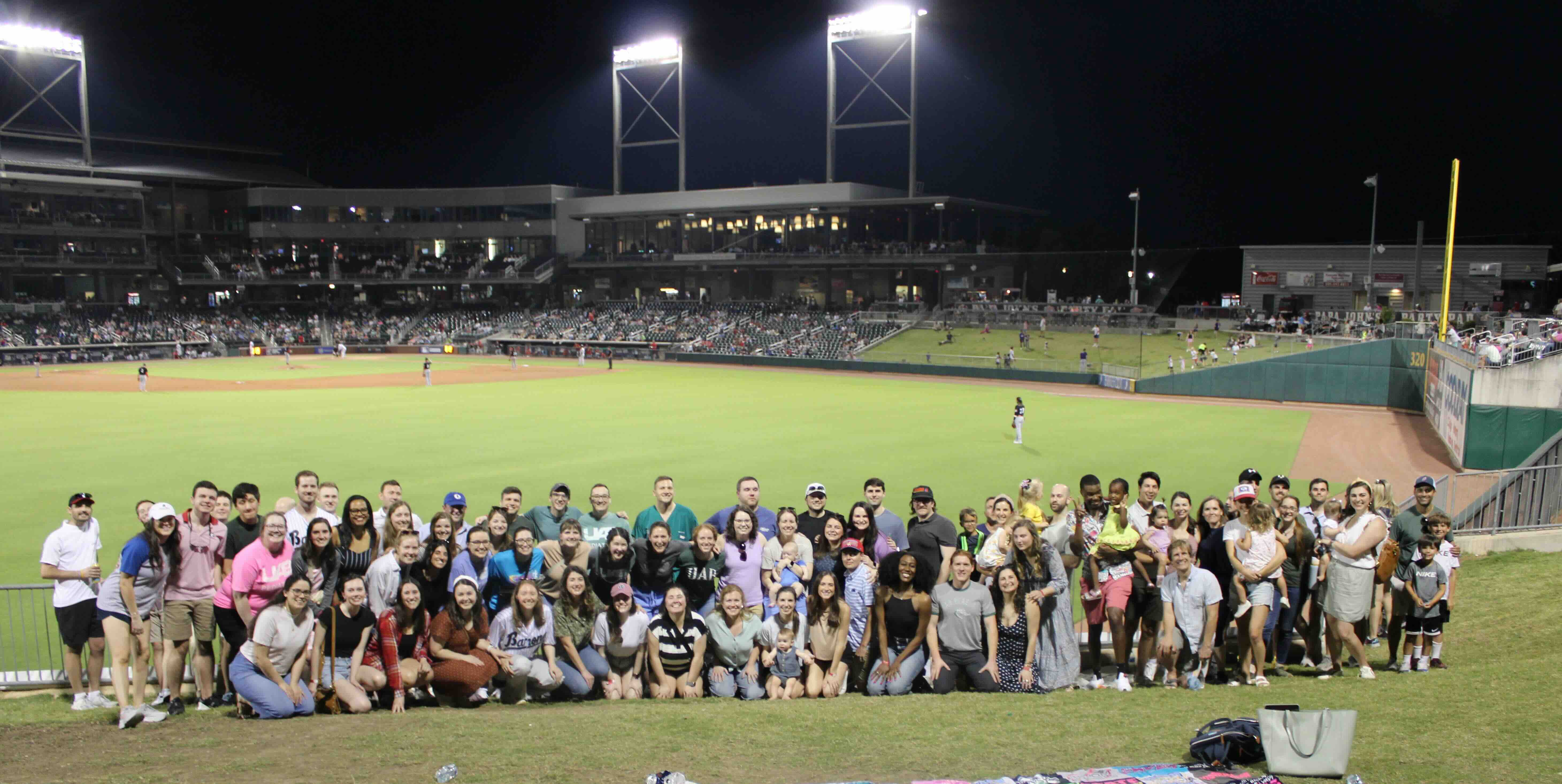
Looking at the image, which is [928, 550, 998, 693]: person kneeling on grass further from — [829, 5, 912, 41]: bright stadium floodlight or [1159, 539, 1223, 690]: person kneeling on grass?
[829, 5, 912, 41]: bright stadium floodlight

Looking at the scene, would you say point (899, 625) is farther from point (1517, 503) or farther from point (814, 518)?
point (1517, 503)

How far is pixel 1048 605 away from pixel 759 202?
67.4 metres

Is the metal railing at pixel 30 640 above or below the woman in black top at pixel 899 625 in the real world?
below

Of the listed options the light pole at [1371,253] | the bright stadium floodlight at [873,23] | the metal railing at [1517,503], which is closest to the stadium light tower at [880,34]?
the bright stadium floodlight at [873,23]

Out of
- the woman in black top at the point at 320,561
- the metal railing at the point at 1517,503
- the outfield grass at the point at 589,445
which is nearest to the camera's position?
the woman in black top at the point at 320,561

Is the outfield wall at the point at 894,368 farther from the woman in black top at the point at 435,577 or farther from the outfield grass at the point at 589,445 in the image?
the woman in black top at the point at 435,577

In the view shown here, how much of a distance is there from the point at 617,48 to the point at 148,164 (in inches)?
1751

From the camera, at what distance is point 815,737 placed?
21.3 feet

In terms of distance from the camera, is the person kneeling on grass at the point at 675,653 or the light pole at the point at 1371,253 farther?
the light pole at the point at 1371,253

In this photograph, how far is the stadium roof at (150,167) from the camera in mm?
74625

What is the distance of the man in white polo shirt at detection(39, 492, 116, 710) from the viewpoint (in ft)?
26.1

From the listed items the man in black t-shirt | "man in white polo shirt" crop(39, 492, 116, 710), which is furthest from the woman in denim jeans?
"man in white polo shirt" crop(39, 492, 116, 710)

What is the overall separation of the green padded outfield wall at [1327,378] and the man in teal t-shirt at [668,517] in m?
33.7

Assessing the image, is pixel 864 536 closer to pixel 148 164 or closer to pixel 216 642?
pixel 216 642
